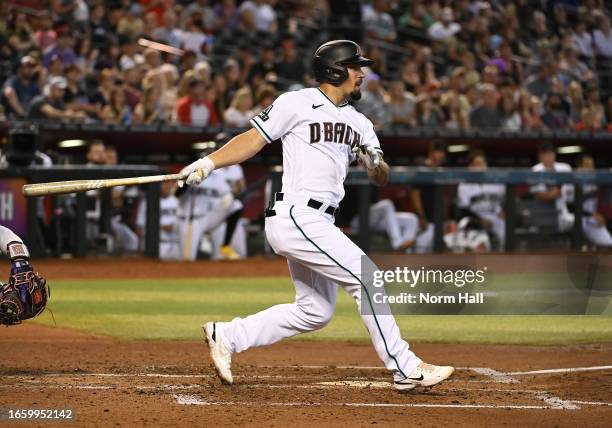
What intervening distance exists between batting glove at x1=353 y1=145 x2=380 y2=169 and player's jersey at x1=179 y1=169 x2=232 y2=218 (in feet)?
25.4

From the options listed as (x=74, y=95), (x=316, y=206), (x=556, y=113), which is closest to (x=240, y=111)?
(x=74, y=95)

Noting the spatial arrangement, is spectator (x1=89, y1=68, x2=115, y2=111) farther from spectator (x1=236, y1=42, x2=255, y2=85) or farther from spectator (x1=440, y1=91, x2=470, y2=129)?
spectator (x1=440, y1=91, x2=470, y2=129)

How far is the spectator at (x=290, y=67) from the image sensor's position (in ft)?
55.5

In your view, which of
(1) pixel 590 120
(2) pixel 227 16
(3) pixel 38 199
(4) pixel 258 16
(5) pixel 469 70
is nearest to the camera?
(3) pixel 38 199

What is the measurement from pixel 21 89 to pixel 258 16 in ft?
16.5

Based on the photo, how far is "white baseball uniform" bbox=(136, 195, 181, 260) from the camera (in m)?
13.9

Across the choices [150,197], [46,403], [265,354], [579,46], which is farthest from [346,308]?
[579,46]

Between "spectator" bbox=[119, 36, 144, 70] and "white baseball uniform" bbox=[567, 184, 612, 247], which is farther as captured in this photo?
"spectator" bbox=[119, 36, 144, 70]

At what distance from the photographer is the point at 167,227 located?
45.6 ft

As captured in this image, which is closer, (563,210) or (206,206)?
(206,206)

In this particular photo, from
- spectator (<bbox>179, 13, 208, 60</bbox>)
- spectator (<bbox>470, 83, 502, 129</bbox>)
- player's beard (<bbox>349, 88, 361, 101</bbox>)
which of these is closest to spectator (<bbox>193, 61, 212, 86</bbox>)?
spectator (<bbox>179, 13, 208, 60</bbox>)

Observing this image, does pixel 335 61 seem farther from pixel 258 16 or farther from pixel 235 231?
pixel 258 16

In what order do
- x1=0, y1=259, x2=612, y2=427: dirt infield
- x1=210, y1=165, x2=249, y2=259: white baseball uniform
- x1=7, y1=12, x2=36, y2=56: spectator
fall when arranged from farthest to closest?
x1=7, y1=12, x2=36, y2=56: spectator, x1=210, y1=165, x2=249, y2=259: white baseball uniform, x1=0, y1=259, x2=612, y2=427: dirt infield

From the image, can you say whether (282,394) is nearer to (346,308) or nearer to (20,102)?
(346,308)
